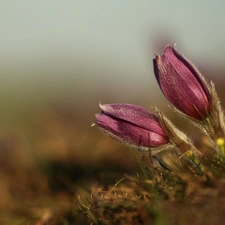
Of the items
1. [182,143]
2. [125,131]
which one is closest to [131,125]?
[125,131]

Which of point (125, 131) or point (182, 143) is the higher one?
point (125, 131)

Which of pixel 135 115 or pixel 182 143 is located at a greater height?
pixel 135 115

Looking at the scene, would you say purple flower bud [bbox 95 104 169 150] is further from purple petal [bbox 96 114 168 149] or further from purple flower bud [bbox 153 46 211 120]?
purple flower bud [bbox 153 46 211 120]

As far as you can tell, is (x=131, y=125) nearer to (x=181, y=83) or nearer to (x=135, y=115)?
(x=135, y=115)

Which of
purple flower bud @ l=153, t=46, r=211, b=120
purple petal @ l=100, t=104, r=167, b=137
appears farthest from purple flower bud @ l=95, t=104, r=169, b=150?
purple flower bud @ l=153, t=46, r=211, b=120

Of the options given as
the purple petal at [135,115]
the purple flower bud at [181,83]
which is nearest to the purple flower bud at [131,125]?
the purple petal at [135,115]

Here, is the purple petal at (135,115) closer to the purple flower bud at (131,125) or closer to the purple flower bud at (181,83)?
the purple flower bud at (131,125)

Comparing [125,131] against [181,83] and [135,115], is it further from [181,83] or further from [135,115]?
[181,83]
